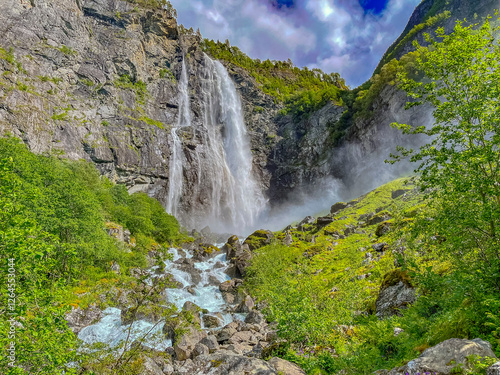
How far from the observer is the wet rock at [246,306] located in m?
24.3

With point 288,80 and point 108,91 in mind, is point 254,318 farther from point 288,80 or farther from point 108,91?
point 288,80

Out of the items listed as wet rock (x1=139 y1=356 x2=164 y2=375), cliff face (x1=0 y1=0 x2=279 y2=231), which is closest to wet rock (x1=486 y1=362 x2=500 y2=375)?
wet rock (x1=139 y1=356 x2=164 y2=375)

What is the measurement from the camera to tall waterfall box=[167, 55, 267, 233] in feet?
223

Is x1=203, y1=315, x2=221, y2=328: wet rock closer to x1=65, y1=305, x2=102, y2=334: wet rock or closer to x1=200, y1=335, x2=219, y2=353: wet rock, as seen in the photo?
x1=200, y1=335, x2=219, y2=353: wet rock

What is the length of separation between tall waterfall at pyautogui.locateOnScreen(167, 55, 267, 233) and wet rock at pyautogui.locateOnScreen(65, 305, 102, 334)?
4385 cm

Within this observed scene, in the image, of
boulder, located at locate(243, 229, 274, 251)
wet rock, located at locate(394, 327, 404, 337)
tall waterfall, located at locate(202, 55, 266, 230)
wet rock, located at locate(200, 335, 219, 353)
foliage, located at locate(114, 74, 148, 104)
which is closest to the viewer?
wet rock, located at locate(394, 327, 404, 337)

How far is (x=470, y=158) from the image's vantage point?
6.41m

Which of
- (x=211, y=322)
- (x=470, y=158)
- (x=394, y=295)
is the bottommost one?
(x=394, y=295)

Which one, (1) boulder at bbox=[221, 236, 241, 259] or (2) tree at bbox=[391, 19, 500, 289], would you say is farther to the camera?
(1) boulder at bbox=[221, 236, 241, 259]

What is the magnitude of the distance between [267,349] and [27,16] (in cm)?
8780

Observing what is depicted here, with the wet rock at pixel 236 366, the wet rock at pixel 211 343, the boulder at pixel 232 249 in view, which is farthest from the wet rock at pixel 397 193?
the wet rock at pixel 236 366

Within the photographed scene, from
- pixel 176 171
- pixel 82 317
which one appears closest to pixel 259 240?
pixel 82 317

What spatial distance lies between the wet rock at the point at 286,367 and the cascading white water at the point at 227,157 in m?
62.3

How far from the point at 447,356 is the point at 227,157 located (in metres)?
76.4
